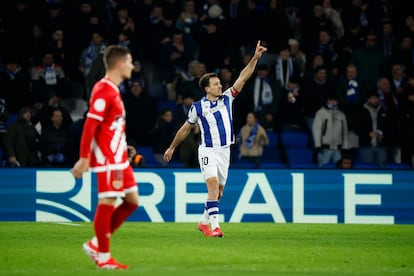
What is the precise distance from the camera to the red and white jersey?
10.5 metres

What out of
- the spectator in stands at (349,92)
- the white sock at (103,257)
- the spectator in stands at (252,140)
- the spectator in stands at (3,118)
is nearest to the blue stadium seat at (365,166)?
the spectator in stands at (349,92)

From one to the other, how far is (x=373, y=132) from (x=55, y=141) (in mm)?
7018

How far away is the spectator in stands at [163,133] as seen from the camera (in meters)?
22.1

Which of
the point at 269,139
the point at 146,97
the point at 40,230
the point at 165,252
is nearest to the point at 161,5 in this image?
the point at 146,97

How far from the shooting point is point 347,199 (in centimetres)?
2027

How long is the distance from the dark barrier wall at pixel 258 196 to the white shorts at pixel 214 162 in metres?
4.60

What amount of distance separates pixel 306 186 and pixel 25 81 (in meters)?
6.94

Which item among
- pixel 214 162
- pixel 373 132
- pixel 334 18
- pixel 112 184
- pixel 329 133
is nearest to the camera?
pixel 112 184

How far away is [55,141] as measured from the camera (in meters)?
21.5

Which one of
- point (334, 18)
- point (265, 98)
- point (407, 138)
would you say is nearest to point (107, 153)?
point (265, 98)

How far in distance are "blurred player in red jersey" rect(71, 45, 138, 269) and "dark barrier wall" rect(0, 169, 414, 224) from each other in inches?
367

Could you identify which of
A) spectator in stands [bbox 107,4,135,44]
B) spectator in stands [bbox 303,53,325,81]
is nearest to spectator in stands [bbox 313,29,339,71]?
spectator in stands [bbox 303,53,325,81]

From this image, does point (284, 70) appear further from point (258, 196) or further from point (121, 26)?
point (258, 196)

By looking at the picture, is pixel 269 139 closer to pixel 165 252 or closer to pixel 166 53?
pixel 166 53
